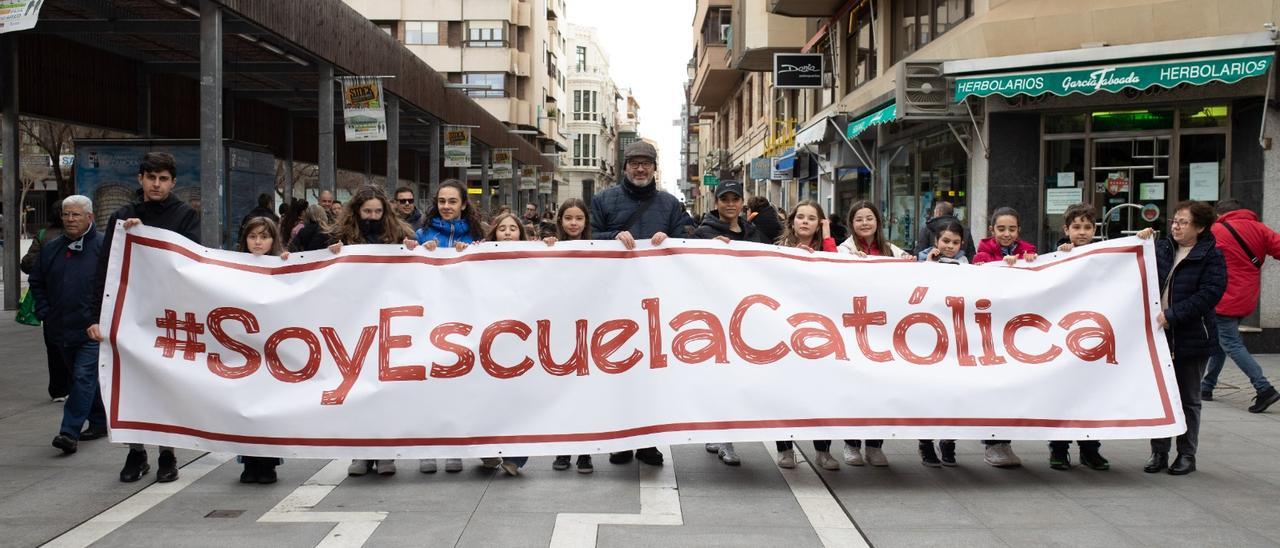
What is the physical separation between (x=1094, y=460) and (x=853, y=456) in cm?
144

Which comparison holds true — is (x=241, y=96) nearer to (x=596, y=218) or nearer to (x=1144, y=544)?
(x=596, y=218)

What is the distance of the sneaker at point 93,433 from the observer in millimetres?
7898

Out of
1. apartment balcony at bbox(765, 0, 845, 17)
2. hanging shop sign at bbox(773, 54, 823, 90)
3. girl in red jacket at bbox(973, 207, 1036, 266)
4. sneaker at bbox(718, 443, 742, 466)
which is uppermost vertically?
apartment balcony at bbox(765, 0, 845, 17)

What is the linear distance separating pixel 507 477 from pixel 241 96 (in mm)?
21463

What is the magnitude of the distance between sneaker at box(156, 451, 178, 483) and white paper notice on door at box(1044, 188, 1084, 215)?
11688 mm

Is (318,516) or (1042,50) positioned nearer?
(318,516)

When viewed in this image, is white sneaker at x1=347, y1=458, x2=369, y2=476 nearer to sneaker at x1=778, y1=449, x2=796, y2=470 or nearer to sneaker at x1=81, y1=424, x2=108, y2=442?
sneaker at x1=81, y1=424, x2=108, y2=442

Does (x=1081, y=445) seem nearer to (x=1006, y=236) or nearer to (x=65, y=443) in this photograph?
(x=1006, y=236)

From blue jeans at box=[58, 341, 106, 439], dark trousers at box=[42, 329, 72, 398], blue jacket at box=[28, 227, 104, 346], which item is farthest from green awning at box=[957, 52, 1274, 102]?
blue jeans at box=[58, 341, 106, 439]

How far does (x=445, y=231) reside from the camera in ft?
24.3

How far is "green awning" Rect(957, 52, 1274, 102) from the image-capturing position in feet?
41.1

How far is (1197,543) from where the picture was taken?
5.39m

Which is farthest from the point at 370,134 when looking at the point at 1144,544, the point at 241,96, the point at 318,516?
the point at 1144,544

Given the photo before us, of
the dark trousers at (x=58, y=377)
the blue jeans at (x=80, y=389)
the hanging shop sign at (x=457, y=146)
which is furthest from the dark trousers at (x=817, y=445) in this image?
the hanging shop sign at (x=457, y=146)
